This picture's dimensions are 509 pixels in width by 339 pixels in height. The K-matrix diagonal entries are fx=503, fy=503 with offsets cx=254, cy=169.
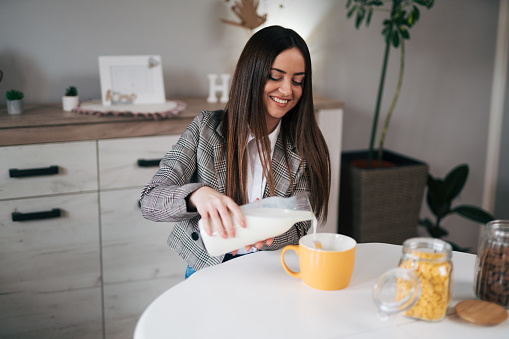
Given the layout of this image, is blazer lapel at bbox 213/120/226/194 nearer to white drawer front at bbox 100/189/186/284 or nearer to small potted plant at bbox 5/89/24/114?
white drawer front at bbox 100/189/186/284

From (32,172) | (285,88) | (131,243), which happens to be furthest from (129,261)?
(285,88)

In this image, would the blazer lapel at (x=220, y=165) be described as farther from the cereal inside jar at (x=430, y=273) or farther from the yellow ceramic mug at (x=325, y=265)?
the cereal inside jar at (x=430, y=273)

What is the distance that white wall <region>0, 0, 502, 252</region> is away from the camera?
2252 mm

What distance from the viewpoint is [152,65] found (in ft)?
7.30

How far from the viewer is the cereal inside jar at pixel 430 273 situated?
0.87 meters

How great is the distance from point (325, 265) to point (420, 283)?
19 centimetres

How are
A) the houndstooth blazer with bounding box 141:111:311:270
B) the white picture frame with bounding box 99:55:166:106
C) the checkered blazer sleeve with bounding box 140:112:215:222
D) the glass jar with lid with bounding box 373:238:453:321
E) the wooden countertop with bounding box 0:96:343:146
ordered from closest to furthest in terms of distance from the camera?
the glass jar with lid with bounding box 373:238:453:321 < the checkered blazer sleeve with bounding box 140:112:215:222 < the houndstooth blazer with bounding box 141:111:311:270 < the wooden countertop with bounding box 0:96:343:146 < the white picture frame with bounding box 99:55:166:106

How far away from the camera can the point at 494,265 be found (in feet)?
3.12

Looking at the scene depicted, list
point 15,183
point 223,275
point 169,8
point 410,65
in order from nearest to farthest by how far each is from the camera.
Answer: point 223,275
point 15,183
point 169,8
point 410,65

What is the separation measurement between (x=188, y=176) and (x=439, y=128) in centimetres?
221

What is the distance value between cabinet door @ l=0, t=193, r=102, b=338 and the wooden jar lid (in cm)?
151

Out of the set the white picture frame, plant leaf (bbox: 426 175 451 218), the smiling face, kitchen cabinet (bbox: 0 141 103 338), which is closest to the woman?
the smiling face

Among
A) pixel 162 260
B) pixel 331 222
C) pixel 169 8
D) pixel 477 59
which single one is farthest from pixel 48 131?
pixel 477 59

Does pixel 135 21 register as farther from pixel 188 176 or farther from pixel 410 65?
pixel 410 65
